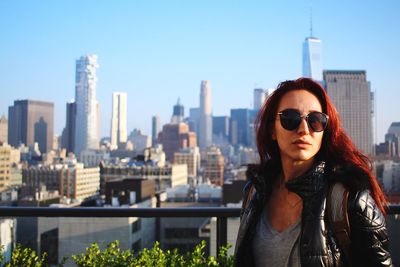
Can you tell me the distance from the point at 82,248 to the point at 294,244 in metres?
1.84

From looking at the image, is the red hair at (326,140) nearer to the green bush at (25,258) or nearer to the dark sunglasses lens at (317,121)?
the dark sunglasses lens at (317,121)

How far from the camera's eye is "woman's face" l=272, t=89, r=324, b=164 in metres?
1.45

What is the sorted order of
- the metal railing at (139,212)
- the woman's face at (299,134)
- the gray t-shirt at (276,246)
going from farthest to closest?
1. the metal railing at (139,212)
2. the woman's face at (299,134)
3. the gray t-shirt at (276,246)

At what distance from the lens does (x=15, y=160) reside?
87.6 metres

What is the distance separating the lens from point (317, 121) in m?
1.46

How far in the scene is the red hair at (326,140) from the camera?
1.35 m

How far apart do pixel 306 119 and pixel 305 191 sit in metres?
0.24

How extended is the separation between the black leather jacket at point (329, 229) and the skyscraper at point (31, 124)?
15167 centimetres

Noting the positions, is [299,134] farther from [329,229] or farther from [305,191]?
[329,229]

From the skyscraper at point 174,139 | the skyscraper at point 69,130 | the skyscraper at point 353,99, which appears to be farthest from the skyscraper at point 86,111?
the skyscraper at point 353,99

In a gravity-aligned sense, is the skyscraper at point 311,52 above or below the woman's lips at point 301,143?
above

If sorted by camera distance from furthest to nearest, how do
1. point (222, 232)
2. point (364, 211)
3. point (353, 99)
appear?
1. point (353, 99)
2. point (222, 232)
3. point (364, 211)

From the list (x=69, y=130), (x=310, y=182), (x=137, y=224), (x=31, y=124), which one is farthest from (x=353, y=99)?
(x=310, y=182)

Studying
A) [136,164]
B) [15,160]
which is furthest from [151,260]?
[15,160]
